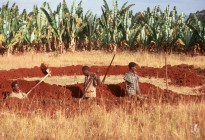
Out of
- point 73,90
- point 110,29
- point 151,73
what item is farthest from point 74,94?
point 110,29

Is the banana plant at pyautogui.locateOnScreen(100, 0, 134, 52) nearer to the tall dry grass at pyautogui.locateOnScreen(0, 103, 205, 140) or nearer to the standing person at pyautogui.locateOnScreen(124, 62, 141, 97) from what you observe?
the standing person at pyautogui.locateOnScreen(124, 62, 141, 97)

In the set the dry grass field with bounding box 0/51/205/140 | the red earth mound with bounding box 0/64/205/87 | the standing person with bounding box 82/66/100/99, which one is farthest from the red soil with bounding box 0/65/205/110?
the dry grass field with bounding box 0/51/205/140

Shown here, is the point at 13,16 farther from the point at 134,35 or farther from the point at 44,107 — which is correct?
the point at 44,107

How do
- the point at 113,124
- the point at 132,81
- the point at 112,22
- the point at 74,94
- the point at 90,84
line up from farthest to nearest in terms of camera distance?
the point at 112,22 < the point at 74,94 < the point at 132,81 < the point at 90,84 < the point at 113,124

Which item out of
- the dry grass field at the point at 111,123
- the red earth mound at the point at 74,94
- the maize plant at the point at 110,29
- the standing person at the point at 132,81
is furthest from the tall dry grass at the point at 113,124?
the maize plant at the point at 110,29

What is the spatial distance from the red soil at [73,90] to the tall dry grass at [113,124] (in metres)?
0.73

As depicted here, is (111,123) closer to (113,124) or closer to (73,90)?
(113,124)

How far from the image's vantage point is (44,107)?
802 cm

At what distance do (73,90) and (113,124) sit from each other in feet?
16.6

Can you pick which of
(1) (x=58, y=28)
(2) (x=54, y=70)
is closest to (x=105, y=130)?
(2) (x=54, y=70)

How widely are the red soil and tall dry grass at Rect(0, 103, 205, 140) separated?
73 cm

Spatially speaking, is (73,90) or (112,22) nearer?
(73,90)

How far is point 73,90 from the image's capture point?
1142 centimetres

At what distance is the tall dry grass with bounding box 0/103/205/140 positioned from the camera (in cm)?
583
